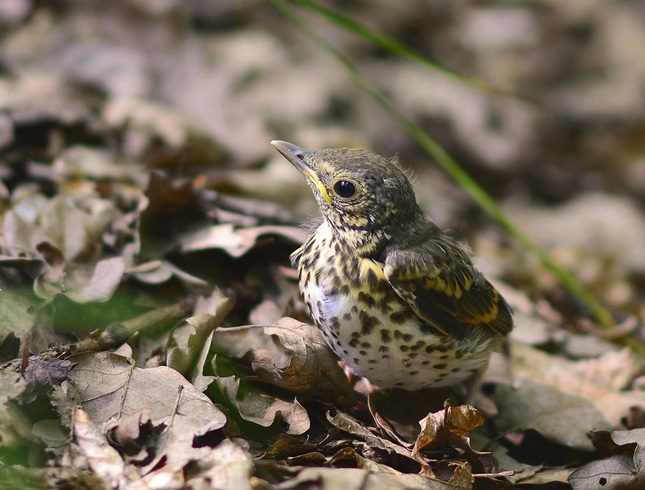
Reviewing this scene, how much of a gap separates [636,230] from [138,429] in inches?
293

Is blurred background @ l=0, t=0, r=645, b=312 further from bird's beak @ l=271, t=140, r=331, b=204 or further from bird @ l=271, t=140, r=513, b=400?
bird @ l=271, t=140, r=513, b=400

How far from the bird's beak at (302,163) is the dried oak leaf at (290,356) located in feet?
2.37

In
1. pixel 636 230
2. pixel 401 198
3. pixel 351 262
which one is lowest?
pixel 636 230

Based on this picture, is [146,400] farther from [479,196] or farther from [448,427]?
[479,196]

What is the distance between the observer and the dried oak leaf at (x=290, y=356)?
12.7ft

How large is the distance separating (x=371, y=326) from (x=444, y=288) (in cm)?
51

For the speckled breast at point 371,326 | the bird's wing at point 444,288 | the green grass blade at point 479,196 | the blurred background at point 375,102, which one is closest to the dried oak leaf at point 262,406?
the speckled breast at point 371,326

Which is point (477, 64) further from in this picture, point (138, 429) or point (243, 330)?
point (138, 429)

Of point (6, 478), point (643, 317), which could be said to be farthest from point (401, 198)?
point (643, 317)

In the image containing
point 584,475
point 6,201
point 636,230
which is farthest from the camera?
point 636,230

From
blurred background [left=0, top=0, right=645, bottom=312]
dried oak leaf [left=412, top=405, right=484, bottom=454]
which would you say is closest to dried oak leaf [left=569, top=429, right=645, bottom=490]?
dried oak leaf [left=412, top=405, right=484, bottom=454]

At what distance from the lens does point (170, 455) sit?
3199 millimetres

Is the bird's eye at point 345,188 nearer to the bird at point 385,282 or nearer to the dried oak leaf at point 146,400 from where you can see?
the bird at point 385,282

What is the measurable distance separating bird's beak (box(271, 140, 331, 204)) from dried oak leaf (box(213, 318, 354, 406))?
2.37 feet
